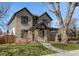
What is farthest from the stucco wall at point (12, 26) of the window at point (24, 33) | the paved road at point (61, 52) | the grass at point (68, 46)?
the grass at point (68, 46)

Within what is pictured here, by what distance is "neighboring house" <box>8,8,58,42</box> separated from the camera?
15.6 ft

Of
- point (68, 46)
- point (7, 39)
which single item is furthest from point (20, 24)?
point (68, 46)

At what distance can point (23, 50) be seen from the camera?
4773 millimetres

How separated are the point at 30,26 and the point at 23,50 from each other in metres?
0.32

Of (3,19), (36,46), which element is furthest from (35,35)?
(3,19)

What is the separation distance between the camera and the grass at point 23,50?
187 inches

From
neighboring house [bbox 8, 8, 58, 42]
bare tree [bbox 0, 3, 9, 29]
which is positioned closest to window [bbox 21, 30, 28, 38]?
neighboring house [bbox 8, 8, 58, 42]

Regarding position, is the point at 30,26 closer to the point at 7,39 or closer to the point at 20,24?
the point at 20,24

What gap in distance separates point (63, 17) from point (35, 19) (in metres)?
0.36

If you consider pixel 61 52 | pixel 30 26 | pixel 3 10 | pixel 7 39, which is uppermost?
pixel 3 10

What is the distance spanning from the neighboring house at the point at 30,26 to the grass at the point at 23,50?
0.10 metres

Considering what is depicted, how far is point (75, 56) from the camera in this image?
185 inches

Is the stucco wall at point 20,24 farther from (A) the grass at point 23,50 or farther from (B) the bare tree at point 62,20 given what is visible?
(B) the bare tree at point 62,20

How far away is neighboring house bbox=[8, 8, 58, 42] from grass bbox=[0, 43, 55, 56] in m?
0.10
